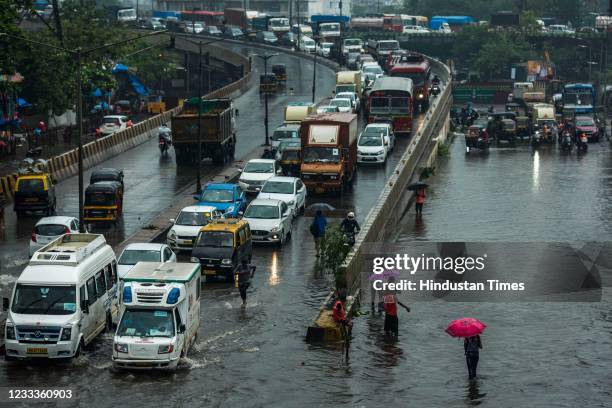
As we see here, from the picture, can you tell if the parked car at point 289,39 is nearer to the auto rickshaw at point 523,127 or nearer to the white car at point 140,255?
the auto rickshaw at point 523,127

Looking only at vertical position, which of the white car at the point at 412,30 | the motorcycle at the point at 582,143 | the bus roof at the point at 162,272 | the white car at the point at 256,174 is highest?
the bus roof at the point at 162,272

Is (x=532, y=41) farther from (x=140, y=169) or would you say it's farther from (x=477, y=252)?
(x=477, y=252)

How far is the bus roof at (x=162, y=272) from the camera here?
103 ft

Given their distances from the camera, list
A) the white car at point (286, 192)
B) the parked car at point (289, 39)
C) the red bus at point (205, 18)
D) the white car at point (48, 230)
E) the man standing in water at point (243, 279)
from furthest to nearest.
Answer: the red bus at point (205, 18) < the parked car at point (289, 39) < the white car at point (286, 192) < the white car at point (48, 230) < the man standing in water at point (243, 279)

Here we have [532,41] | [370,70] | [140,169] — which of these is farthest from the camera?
[532,41]

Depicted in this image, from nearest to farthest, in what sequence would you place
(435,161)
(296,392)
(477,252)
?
(296,392), (477,252), (435,161)

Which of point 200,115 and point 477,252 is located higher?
point 200,115

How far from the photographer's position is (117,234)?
163 feet

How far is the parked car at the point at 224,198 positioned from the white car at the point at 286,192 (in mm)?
939

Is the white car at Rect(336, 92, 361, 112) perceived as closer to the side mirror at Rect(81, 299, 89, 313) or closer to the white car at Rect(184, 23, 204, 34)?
the side mirror at Rect(81, 299, 89, 313)

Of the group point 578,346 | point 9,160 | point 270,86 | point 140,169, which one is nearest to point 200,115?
point 140,169

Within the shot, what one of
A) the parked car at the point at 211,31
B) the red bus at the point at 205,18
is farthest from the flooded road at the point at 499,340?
the red bus at the point at 205,18

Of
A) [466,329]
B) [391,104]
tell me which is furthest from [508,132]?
[466,329]

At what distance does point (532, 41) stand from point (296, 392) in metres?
151
